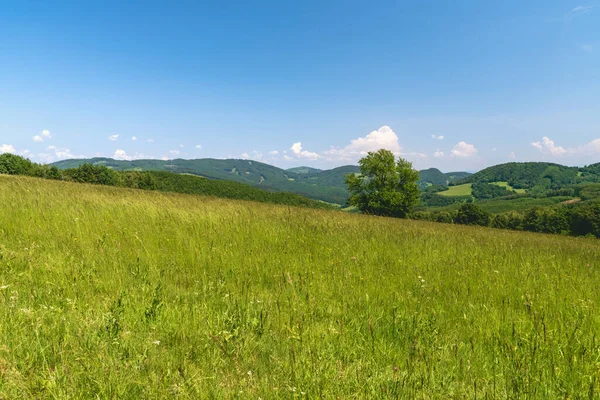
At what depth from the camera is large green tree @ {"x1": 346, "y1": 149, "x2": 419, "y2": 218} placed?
148 ft

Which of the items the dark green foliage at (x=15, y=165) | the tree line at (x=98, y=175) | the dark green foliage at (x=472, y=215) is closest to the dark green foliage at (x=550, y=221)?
the dark green foliage at (x=472, y=215)

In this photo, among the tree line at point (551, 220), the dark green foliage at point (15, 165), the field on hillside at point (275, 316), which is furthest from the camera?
the dark green foliage at point (15, 165)

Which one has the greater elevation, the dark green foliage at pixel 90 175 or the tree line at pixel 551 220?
the dark green foliage at pixel 90 175

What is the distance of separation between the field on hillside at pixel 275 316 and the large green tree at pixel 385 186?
39.9 meters

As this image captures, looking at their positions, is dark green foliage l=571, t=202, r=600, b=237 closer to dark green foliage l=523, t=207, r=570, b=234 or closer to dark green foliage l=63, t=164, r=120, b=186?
dark green foliage l=523, t=207, r=570, b=234

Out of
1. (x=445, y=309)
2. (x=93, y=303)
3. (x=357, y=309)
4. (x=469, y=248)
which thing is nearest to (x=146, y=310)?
(x=93, y=303)

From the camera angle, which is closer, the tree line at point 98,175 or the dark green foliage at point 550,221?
the dark green foliage at point 550,221

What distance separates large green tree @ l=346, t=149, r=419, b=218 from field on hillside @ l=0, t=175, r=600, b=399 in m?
39.9

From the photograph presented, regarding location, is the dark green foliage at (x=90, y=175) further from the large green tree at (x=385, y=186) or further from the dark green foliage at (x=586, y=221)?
the dark green foliage at (x=586, y=221)

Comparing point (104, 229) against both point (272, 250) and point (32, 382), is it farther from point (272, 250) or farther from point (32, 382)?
point (32, 382)

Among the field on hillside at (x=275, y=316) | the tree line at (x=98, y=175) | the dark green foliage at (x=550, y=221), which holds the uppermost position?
the tree line at (x=98, y=175)

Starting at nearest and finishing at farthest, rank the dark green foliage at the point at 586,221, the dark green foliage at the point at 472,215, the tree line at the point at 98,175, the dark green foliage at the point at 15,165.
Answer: the dark green foliage at the point at 586,221 → the dark green foliage at the point at 472,215 → the tree line at the point at 98,175 → the dark green foliage at the point at 15,165

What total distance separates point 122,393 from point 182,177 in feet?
576

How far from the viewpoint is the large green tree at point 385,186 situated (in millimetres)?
45013
